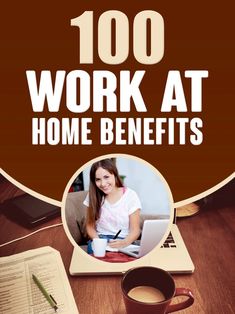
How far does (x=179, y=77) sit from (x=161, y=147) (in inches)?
4.8

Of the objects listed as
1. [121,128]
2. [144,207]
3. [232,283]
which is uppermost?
[121,128]

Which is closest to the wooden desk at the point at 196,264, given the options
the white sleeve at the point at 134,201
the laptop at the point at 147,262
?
the laptop at the point at 147,262

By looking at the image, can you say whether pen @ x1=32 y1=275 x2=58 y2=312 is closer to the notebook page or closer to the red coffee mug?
the notebook page

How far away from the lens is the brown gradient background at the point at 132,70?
593 millimetres

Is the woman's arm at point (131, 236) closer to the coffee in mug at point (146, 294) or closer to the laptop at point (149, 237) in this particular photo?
the laptop at point (149, 237)

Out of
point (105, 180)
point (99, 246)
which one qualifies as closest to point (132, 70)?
point (105, 180)

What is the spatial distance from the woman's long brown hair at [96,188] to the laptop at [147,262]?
6cm

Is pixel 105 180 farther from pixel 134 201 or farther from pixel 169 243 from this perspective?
pixel 169 243

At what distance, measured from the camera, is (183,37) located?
0.61m

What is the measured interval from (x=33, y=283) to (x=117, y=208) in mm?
178

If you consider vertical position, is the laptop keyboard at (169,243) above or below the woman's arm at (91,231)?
below

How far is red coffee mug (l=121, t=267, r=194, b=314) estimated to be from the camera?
49 centimetres

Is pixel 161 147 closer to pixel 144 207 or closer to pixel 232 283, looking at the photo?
pixel 144 207

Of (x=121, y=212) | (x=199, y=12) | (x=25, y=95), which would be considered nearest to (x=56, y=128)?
(x=25, y=95)
